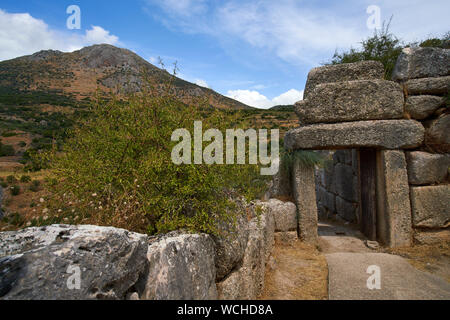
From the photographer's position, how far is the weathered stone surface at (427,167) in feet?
18.1

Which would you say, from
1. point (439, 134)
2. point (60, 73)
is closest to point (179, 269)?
point (439, 134)

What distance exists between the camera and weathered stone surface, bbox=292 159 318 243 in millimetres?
5832

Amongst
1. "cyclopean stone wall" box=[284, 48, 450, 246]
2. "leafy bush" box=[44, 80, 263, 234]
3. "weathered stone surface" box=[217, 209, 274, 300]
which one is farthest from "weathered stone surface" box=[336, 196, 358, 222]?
"leafy bush" box=[44, 80, 263, 234]

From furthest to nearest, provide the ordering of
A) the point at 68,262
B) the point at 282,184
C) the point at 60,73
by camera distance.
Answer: the point at 60,73, the point at 282,184, the point at 68,262

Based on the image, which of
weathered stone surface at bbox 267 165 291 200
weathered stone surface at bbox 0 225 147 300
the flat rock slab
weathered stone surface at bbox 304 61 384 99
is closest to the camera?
weathered stone surface at bbox 0 225 147 300

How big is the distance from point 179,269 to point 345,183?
26.1 feet

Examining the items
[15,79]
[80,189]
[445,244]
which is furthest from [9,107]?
→ [445,244]

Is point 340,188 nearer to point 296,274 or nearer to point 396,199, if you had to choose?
point 396,199

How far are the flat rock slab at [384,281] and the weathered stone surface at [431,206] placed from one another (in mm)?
1341

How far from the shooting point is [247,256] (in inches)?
129

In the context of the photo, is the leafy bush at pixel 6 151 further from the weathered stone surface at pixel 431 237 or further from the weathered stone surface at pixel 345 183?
the weathered stone surface at pixel 431 237

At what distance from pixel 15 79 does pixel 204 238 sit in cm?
4625

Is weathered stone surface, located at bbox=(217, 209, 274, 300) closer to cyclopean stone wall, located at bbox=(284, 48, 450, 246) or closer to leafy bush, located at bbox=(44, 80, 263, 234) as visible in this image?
leafy bush, located at bbox=(44, 80, 263, 234)

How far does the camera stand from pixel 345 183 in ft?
28.6
